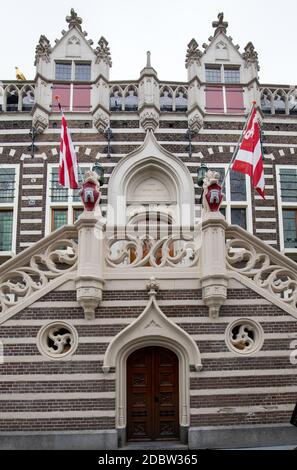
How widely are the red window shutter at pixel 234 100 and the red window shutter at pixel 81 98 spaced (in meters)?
5.37

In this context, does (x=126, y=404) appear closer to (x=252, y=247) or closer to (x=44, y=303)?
(x=44, y=303)

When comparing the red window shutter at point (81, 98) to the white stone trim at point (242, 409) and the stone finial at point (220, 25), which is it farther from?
the white stone trim at point (242, 409)

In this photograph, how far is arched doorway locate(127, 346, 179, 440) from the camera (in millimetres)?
11031

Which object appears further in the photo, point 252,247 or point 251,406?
point 252,247

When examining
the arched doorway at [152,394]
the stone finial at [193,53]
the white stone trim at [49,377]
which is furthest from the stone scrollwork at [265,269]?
the stone finial at [193,53]

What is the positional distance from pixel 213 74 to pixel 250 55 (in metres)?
1.59

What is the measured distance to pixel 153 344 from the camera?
11266 mm

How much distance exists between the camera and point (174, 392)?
1120cm

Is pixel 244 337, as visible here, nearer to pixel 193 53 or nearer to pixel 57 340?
pixel 57 340

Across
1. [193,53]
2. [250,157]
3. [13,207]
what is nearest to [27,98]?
[13,207]

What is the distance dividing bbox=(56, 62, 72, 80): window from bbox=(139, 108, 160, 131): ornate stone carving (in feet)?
11.7
